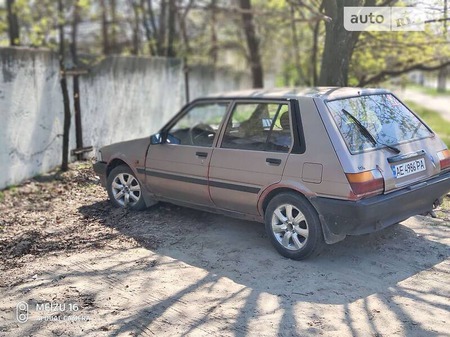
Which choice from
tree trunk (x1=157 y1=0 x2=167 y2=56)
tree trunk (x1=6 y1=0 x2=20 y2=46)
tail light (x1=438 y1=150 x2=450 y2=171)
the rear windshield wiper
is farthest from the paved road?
the rear windshield wiper

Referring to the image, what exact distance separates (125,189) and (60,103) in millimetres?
3267

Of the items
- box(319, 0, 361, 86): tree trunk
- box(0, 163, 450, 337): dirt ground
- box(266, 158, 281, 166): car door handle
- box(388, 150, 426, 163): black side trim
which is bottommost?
box(0, 163, 450, 337): dirt ground

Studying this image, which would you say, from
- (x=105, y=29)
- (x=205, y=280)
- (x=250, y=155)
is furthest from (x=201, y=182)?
(x=105, y=29)

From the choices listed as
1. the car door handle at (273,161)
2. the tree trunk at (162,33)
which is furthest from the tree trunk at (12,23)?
the car door handle at (273,161)

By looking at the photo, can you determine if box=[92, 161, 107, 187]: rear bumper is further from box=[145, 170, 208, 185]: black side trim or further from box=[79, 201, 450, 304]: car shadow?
box=[145, 170, 208, 185]: black side trim

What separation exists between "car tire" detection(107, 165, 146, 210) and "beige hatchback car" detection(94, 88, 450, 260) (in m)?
0.48

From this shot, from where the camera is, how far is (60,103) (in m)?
8.89

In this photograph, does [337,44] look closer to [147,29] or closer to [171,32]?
[171,32]

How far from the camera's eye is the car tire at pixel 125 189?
6.31 m

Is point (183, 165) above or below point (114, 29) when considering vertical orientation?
below

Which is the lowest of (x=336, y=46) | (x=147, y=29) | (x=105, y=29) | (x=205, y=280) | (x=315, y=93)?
(x=205, y=280)

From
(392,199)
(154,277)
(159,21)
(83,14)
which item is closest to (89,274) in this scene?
(154,277)

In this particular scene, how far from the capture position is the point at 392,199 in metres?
4.51

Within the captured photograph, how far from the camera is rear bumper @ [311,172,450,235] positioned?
4.33 m
